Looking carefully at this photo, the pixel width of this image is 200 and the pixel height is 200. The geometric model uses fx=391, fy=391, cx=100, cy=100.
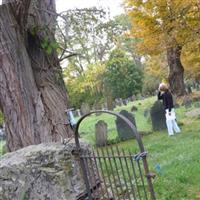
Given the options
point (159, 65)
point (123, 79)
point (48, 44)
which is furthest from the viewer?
point (123, 79)

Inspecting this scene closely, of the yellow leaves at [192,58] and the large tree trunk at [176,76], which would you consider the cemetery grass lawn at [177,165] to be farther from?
the large tree trunk at [176,76]

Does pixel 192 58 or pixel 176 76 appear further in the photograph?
pixel 192 58

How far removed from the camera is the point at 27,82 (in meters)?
6.47

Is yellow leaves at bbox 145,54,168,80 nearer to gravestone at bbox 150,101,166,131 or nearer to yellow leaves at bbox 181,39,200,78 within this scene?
yellow leaves at bbox 181,39,200,78

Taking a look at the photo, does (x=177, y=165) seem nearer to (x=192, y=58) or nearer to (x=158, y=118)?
(x=158, y=118)

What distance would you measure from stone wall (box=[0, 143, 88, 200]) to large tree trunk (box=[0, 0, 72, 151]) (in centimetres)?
217

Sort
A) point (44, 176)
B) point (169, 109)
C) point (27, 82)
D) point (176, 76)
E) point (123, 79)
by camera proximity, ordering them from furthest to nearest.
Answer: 1. point (123, 79)
2. point (176, 76)
3. point (169, 109)
4. point (27, 82)
5. point (44, 176)

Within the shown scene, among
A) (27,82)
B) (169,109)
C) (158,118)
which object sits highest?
(27,82)

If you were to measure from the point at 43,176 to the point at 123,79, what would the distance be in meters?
42.2

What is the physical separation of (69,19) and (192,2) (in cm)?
1206

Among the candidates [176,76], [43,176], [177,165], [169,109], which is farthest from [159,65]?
[43,176]

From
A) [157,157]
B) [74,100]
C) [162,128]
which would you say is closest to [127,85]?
[74,100]

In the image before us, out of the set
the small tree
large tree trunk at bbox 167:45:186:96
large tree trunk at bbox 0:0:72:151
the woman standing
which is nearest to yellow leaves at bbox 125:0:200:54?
large tree trunk at bbox 167:45:186:96

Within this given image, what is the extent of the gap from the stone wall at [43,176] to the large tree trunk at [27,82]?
7.10ft
